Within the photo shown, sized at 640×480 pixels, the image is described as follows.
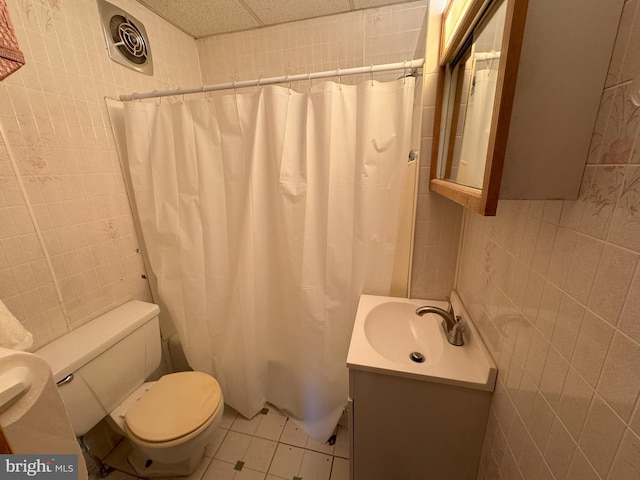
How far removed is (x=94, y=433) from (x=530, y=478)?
5.84 ft

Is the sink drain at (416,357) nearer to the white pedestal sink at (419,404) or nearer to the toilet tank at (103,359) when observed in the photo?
the white pedestal sink at (419,404)

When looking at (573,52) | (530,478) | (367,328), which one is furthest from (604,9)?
(367,328)

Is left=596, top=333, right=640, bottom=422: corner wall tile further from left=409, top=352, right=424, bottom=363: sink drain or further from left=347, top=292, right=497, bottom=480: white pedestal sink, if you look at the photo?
left=409, top=352, right=424, bottom=363: sink drain

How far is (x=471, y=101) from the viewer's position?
77cm

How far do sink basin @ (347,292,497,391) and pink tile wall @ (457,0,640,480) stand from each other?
11cm

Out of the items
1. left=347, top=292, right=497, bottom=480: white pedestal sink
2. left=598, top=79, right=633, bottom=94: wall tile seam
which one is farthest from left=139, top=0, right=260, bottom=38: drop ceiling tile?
left=347, top=292, right=497, bottom=480: white pedestal sink

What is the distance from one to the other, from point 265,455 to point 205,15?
2353 millimetres

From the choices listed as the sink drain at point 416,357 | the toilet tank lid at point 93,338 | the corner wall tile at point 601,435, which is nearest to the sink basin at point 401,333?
the sink drain at point 416,357

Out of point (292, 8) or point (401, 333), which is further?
point (292, 8)

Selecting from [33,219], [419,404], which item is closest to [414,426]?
[419,404]

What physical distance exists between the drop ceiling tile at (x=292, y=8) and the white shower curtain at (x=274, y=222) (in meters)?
0.61

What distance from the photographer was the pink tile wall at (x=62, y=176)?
3.03 ft

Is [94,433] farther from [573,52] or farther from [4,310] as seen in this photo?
[573,52]

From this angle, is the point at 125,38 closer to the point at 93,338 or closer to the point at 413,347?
the point at 93,338
